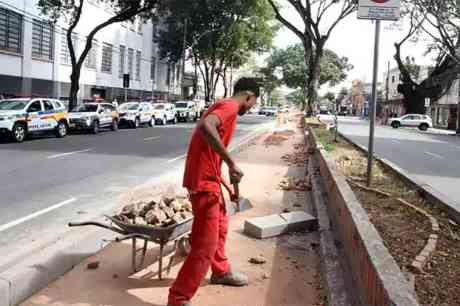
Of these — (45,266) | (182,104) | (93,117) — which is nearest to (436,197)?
(45,266)

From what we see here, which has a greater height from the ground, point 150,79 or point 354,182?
point 150,79

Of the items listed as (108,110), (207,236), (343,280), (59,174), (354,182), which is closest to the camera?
(207,236)

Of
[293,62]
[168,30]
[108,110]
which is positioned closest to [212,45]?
[168,30]

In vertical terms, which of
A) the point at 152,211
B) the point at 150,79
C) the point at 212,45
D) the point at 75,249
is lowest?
the point at 75,249

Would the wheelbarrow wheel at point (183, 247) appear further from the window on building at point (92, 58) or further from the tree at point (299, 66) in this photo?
the tree at point (299, 66)

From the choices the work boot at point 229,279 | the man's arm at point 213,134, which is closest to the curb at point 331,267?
the work boot at point 229,279

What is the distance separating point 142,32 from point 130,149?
112 feet

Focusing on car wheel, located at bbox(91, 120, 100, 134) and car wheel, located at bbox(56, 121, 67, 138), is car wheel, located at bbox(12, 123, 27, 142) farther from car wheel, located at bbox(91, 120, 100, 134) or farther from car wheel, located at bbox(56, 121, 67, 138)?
Result: car wheel, located at bbox(91, 120, 100, 134)

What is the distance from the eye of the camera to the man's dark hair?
4.56 meters

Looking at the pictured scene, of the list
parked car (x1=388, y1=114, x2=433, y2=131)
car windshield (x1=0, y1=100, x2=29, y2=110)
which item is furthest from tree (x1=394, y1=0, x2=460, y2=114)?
car windshield (x1=0, y1=100, x2=29, y2=110)

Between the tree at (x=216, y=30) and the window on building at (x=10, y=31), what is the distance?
1864cm

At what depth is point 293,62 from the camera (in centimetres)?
9300

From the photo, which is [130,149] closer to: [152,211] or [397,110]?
[152,211]

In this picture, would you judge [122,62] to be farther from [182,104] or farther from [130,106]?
[130,106]
